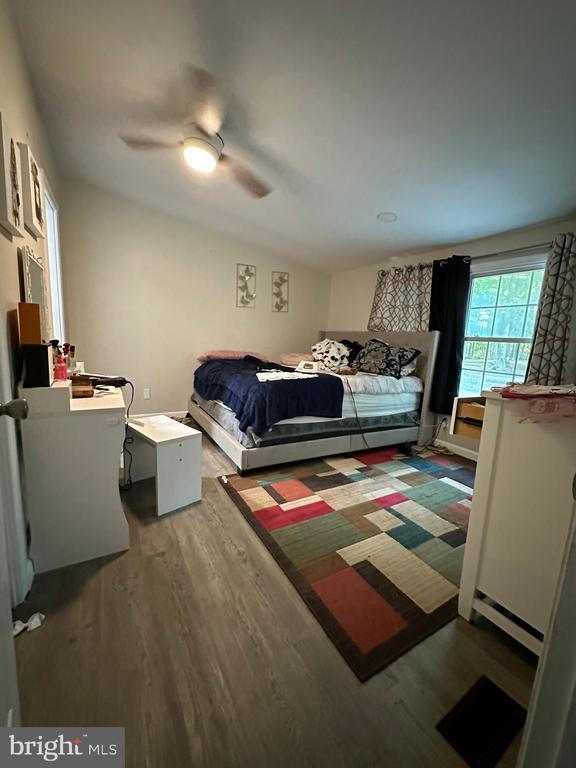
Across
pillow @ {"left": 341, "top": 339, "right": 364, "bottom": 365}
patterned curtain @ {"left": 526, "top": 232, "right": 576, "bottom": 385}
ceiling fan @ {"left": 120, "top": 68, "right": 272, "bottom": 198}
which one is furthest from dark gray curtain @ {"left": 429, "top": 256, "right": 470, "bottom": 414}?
ceiling fan @ {"left": 120, "top": 68, "right": 272, "bottom": 198}

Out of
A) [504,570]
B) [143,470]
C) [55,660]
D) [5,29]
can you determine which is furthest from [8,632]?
[5,29]

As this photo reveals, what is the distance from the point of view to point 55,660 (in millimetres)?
1144

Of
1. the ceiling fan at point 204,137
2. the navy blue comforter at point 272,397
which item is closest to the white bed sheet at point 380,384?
the navy blue comforter at point 272,397

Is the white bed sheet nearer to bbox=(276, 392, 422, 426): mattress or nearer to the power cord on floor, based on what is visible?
bbox=(276, 392, 422, 426): mattress

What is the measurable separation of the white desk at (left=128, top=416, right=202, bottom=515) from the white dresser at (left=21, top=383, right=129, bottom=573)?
36 centimetres

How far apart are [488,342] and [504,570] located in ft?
8.21

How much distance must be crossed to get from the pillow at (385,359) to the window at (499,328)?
57cm

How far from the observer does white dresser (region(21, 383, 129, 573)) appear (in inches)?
58.4

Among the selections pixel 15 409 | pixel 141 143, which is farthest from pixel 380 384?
pixel 15 409

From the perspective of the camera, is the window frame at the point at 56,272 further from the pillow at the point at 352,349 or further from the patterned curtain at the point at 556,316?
the patterned curtain at the point at 556,316

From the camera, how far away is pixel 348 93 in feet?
5.40

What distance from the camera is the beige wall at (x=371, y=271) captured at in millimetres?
2666

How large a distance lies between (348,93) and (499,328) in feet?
8.01

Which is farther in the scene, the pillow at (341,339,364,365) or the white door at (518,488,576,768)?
the pillow at (341,339,364,365)
